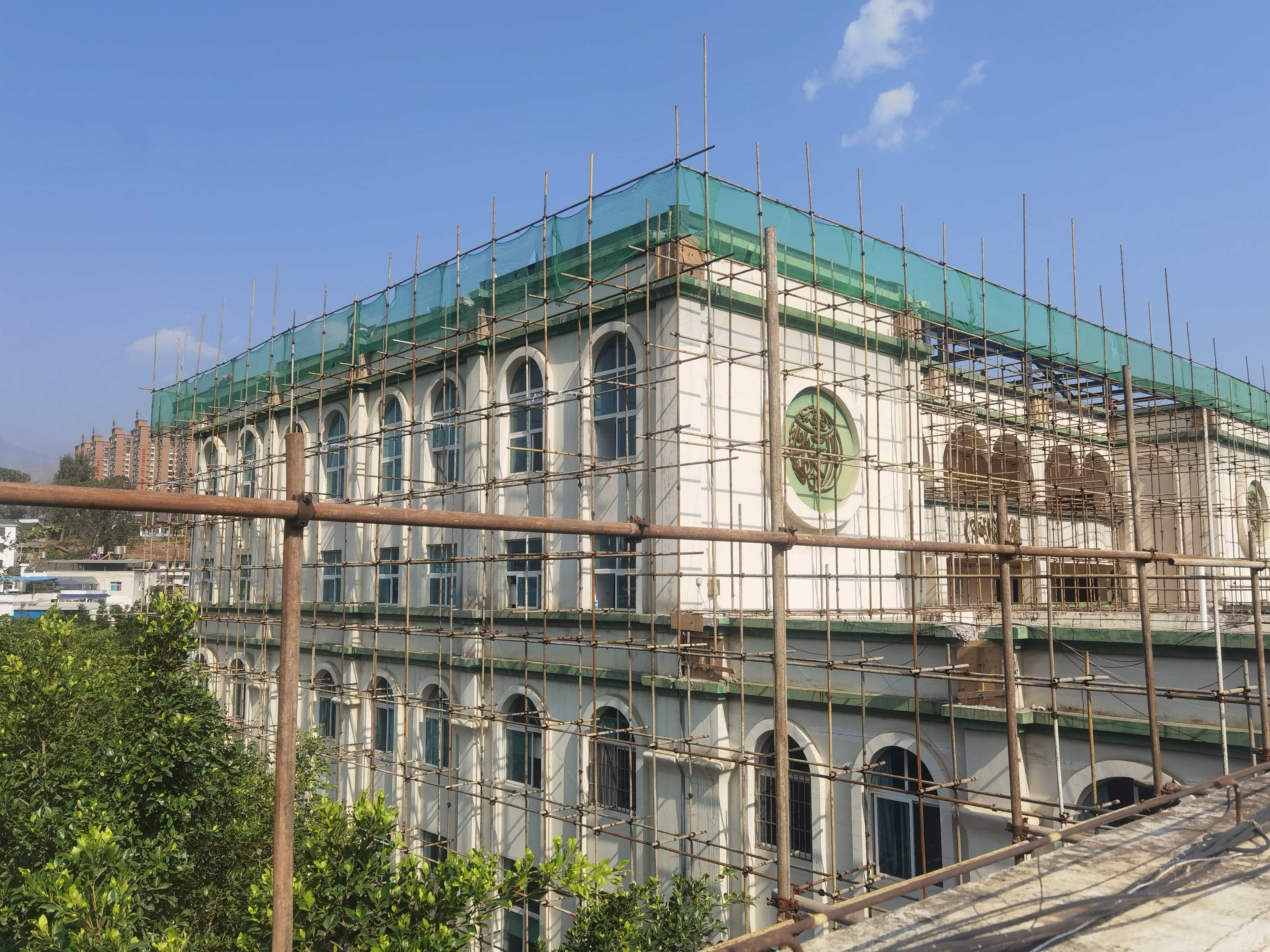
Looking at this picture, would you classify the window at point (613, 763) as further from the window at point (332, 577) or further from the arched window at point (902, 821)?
the window at point (332, 577)

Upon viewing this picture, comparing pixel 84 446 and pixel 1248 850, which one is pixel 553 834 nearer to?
pixel 1248 850

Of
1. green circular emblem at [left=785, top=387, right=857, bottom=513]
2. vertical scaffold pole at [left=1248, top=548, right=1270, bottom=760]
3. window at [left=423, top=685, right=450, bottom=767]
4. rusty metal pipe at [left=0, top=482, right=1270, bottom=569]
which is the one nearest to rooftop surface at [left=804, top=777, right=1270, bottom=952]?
rusty metal pipe at [left=0, top=482, right=1270, bottom=569]

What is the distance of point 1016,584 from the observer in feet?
66.7

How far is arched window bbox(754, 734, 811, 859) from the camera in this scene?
36.5ft

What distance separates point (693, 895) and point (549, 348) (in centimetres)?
906

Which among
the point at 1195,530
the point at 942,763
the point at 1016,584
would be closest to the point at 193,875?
the point at 942,763

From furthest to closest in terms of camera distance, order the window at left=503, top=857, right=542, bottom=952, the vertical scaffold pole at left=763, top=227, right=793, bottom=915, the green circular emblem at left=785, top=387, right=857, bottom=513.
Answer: the green circular emblem at left=785, top=387, right=857, bottom=513 < the window at left=503, top=857, right=542, bottom=952 < the vertical scaffold pole at left=763, top=227, right=793, bottom=915

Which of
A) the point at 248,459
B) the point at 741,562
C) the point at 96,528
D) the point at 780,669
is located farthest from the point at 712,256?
the point at 96,528

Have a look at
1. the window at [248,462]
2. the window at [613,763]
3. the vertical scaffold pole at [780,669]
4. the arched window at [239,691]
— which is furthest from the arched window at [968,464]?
the window at [248,462]

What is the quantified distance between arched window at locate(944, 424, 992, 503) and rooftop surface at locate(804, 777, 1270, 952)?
1062 cm

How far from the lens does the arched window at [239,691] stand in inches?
822

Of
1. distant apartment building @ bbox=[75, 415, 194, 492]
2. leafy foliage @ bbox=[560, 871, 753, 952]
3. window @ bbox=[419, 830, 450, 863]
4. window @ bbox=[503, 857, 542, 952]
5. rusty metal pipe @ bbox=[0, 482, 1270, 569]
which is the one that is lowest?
window @ bbox=[503, 857, 542, 952]

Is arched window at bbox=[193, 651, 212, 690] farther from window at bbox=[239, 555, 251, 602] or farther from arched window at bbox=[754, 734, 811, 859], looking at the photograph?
arched window at bbox=[754, 734, 811, 859]

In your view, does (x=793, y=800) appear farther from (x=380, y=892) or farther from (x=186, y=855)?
(x=380, y=892)
